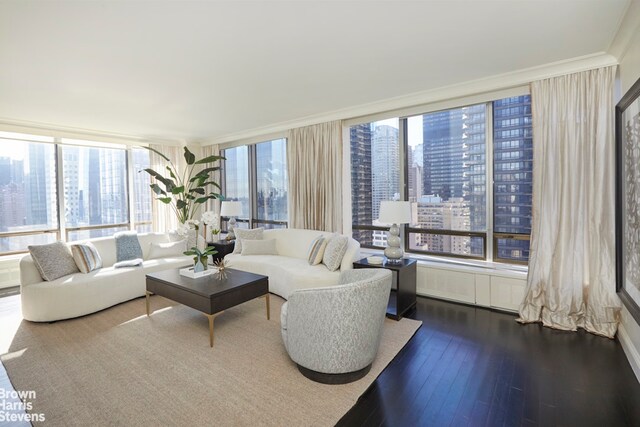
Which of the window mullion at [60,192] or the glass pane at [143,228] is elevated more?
the window mullion at [60,192]

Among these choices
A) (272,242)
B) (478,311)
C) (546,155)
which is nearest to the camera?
(546,155)

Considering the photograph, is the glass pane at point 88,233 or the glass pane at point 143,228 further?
the glass pane at point 143,228

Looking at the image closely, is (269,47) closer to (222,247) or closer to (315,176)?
(315,176)

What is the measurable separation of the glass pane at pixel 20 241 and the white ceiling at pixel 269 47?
2.30 metres

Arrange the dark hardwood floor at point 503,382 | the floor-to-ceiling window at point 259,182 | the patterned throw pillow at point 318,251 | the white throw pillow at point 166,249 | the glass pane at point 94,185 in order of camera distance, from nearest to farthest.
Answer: the dark hardwood floor at point 503,382 < the patterned throw pillow at point 318,251 < the white throw pillow at point 166,249 < the glass pane at point 94,185 < the floor-to-ceiling window at point 259,182

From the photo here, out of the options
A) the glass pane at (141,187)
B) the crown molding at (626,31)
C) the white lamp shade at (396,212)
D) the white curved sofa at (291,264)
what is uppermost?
the crown molding at (626,31)

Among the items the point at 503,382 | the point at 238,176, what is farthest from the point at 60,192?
the point at 503,382

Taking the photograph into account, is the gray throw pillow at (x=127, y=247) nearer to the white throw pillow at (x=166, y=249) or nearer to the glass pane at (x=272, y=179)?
the white throw pillow at (x=166, y=249)

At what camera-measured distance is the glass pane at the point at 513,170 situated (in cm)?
377

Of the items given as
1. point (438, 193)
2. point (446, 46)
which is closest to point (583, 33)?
point (446, 46)

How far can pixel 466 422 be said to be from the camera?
6.40 ft

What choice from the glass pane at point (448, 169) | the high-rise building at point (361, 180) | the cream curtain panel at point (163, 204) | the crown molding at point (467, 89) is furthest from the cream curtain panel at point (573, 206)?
the cream curtain panel at point (163, 204)

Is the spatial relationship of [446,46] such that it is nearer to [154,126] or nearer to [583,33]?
[583,33]

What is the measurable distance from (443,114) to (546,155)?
1.46 m
